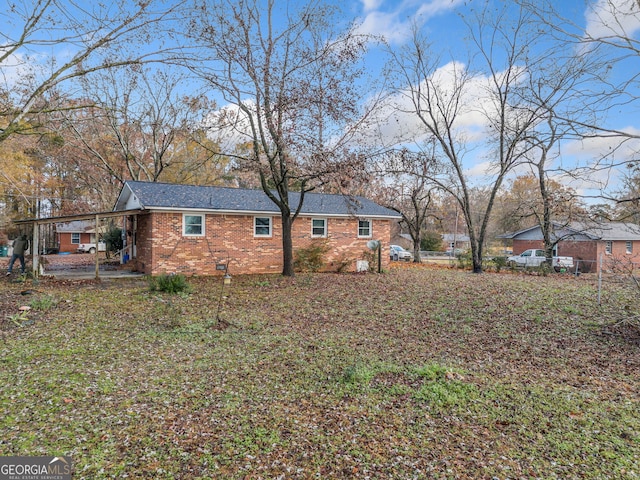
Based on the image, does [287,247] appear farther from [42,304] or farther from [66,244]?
[66,244]

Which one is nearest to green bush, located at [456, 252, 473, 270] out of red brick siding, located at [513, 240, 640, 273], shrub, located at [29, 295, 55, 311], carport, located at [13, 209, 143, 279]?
red brick siding, located at [513, 240, 640, 273]

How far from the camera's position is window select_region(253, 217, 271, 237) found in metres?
15.2

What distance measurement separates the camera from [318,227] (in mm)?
16594

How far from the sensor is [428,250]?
37.0m

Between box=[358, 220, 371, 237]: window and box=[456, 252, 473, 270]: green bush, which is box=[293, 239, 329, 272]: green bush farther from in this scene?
box=[456, 252, 473, 270]: green bush

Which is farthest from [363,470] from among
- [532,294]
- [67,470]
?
[532,294]

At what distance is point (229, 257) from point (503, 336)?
1060 cm

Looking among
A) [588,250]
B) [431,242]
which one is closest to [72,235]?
[431,242]

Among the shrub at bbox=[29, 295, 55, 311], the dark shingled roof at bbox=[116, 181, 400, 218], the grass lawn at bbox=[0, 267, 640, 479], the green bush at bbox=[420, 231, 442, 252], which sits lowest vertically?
the grass lawn at bbox=[0, 267, 640, 479]

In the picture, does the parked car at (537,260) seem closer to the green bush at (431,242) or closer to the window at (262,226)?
the green bush at (431,242)

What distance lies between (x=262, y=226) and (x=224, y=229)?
5.26 ft

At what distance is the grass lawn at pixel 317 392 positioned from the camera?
9.91ft

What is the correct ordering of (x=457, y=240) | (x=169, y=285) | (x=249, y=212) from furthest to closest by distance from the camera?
1. (x=457, y=240)
2. (x=249, y=212)
3. (x=169, y=285)

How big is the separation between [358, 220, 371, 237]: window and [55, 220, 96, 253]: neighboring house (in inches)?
1054
